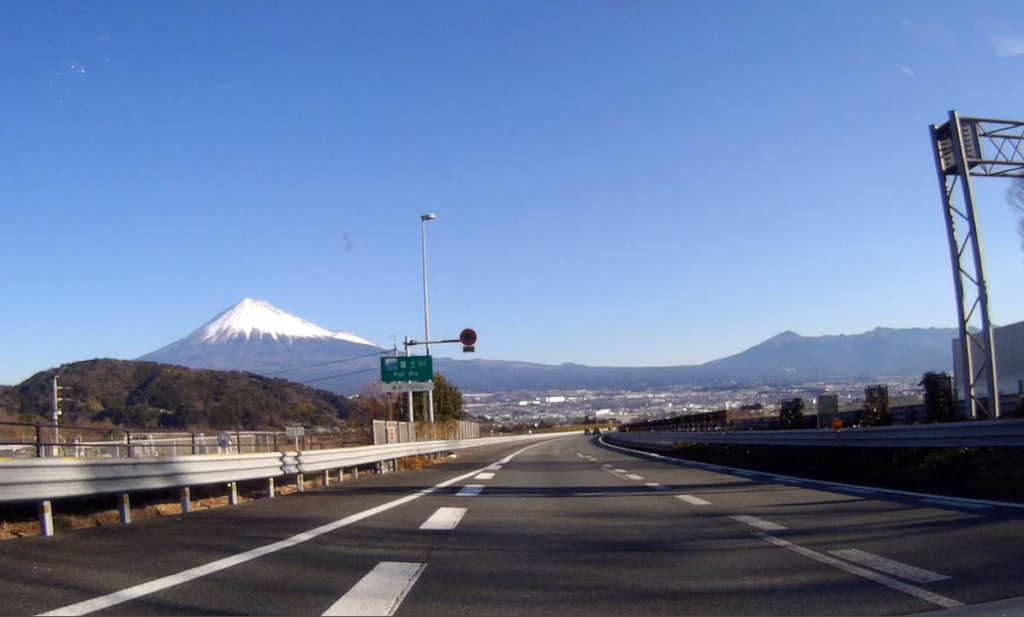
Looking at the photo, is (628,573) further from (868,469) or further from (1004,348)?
(1004,348)

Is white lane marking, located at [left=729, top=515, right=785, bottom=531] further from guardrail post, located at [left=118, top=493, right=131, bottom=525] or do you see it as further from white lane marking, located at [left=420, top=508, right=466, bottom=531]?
guardrail post, located at [left=118, top=493, right=131, bottom=525]

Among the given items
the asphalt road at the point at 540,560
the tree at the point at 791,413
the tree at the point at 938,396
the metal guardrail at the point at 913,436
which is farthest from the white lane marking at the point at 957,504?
the tree at the point at 791,413

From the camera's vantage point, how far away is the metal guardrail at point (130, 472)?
355 inches

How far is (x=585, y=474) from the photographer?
883 inches

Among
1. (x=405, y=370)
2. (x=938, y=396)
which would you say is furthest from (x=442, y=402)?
(x=938, y=396)

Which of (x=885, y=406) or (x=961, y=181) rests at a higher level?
(x=961, y=181)

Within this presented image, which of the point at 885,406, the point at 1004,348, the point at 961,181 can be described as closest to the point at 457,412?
the point at 1004,348

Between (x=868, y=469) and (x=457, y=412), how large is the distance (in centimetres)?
7341

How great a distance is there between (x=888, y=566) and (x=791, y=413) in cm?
2944

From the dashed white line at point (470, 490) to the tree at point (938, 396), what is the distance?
15103 mm

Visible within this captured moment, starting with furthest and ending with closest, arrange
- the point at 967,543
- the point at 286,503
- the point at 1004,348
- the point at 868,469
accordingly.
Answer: the point at 1004,348 < the point at 868,469 < the point at 286,503 < the point at 967,543

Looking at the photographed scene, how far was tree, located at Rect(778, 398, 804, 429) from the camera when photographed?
34.5 m

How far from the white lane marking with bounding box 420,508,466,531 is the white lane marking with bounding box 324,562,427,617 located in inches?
104

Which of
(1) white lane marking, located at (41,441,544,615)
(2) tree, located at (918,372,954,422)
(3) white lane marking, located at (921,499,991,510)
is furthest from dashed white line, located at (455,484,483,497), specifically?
(2) tree, located at (918,372,954,422)
